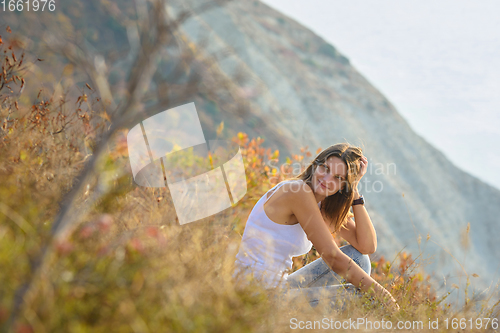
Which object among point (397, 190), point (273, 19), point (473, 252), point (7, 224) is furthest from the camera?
point (273, 19)

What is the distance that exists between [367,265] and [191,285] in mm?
1783

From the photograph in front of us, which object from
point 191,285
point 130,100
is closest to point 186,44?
point 130,100

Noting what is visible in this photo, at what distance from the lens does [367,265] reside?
2678 mm

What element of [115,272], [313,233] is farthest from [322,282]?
[115,272]

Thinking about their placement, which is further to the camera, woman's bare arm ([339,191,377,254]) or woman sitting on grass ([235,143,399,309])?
woman's bare arm ([339,191,377,254])

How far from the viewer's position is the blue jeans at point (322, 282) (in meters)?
2.07

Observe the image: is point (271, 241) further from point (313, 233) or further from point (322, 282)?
point (322, 282)

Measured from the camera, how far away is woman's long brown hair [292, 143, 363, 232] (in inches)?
102

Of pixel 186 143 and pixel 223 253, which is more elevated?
pixel 223 253

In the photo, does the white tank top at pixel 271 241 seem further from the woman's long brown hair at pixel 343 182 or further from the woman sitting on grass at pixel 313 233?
the woman's long brown hair at pixel 343 182

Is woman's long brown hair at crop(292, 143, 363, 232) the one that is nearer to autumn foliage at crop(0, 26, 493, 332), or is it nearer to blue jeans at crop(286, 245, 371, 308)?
blue jeans at crop(286, 245, 371, 308)

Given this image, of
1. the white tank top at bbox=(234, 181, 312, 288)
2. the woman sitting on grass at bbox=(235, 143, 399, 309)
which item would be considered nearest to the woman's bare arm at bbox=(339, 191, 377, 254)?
the woman sitting on grass at bbox=(235, 143, 399, 309)

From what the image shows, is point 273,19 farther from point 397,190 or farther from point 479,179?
point 479,179

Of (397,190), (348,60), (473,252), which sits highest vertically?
(348,60)
